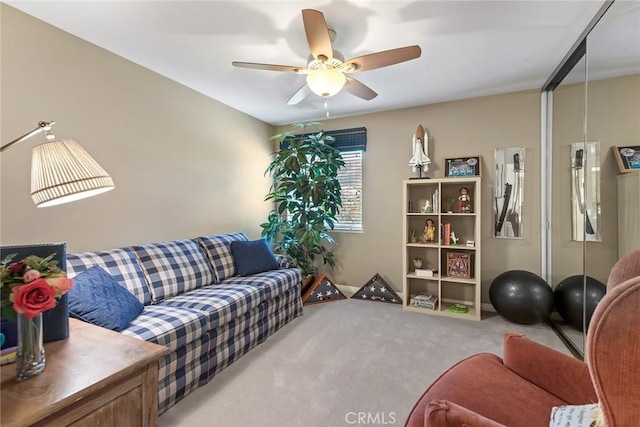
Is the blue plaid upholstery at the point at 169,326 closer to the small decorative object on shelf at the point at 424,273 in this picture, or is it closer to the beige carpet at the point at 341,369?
the beige carpet at the point at 341,369

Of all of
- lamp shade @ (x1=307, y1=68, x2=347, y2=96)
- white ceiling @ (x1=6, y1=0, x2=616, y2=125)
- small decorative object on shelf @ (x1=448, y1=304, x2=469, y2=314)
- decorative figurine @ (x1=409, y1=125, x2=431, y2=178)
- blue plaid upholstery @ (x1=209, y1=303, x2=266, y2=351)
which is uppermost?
white ceiling @ (x1=6, y1=0, x2=616, y2=125)

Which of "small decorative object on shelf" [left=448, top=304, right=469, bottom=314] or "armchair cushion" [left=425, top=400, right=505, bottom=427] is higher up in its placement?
"armchair cushion" [left=425, top=400, right=505, bottom=427]

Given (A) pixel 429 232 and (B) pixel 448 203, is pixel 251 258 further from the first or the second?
(B) pixel 448 203

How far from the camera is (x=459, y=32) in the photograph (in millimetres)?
2064

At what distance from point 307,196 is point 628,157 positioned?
2687 mm

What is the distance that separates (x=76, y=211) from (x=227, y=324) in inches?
55.2

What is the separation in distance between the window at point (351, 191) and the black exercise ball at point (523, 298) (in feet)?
5.83

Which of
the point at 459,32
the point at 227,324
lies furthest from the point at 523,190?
the point at 227,324

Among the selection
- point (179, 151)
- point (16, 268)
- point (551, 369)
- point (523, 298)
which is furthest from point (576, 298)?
point (179, 151)

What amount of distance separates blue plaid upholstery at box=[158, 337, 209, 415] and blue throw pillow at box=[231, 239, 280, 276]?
103 cm

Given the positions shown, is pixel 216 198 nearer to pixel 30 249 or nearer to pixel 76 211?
pixel 76 211

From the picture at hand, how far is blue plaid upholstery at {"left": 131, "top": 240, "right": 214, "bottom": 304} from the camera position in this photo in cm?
233

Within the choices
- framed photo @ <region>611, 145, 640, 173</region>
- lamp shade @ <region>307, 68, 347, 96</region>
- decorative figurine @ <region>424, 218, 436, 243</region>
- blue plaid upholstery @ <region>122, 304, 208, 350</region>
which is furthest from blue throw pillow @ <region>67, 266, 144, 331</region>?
framed photo @ <region>611, 145, 640, 173</region>

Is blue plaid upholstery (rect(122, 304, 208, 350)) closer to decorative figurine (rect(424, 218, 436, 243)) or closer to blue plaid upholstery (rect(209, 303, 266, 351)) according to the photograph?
blue plaid upholstery (rect(209, 303, 266, 351))
